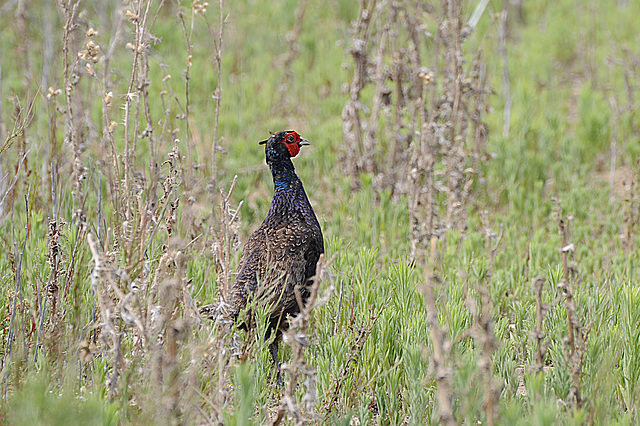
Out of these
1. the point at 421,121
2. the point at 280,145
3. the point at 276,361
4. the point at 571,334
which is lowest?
the point at 276,361

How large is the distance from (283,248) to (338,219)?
4.78 ft

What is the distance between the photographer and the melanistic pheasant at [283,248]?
3229mm

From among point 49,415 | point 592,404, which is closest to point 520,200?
point 592,404

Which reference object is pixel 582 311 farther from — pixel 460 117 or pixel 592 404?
pixel 460 117

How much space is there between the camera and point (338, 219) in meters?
4.74

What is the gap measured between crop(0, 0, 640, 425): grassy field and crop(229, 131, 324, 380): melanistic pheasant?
185mm

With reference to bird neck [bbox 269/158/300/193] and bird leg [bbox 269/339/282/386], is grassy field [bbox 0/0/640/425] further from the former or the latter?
bird neck [bbox 269/158/300/193]

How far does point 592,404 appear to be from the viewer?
2338 millimetres

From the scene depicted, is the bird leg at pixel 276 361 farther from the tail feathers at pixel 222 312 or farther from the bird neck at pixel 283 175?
the bird neck at pixel 283 175

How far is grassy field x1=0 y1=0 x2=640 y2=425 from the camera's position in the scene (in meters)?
2.31

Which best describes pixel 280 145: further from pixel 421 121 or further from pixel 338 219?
pixel 421 121

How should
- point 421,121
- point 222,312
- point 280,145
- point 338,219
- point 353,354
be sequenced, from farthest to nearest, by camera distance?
point 421,121 → point 338,219 → point 280,145 → point 353,354 → point 222,312

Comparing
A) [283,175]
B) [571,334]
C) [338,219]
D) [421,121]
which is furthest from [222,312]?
[421,121]

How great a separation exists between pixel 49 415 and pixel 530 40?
833cm
